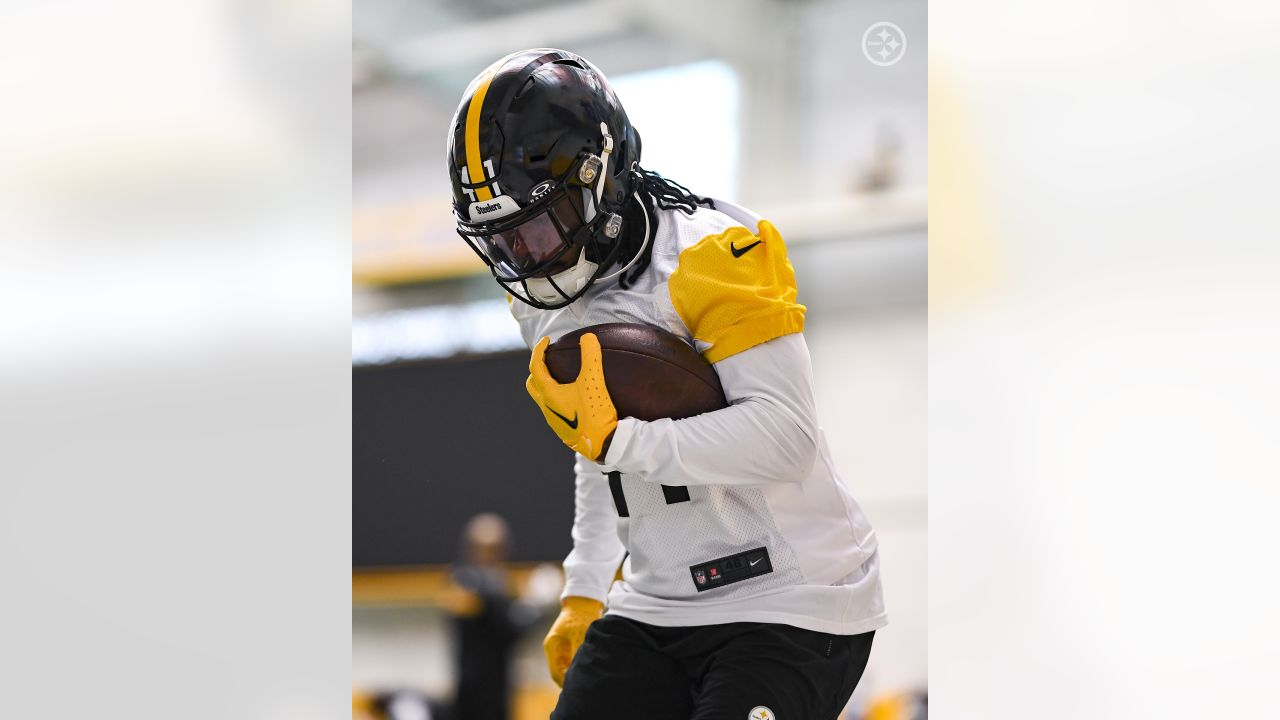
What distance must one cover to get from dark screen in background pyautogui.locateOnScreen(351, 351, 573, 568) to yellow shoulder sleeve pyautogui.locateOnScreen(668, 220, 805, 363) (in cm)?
390

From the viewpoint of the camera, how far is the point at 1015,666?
9.93ft

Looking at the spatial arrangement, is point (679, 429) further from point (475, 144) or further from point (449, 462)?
point (449, 462)

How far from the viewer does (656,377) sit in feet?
5.92

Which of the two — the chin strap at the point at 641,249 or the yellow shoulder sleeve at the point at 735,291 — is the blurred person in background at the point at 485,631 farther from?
the yellow shoulder sleeve at the point at 735,291

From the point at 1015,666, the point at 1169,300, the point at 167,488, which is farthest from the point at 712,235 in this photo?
the point at 167,488

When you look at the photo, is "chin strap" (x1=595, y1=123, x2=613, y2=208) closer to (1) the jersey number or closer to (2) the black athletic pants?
(1) the jersey number

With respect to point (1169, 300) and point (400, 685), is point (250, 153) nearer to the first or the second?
point (1169, 300)

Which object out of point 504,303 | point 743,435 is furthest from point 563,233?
point 504,303

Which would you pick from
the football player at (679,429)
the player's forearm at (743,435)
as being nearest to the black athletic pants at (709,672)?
the football player at (679,429)

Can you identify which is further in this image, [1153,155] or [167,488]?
[167,488]

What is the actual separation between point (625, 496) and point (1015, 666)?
1.53 metres

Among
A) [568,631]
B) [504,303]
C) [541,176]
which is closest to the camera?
[541,176]

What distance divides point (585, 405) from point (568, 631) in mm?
588

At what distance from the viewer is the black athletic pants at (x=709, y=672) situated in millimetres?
1765
